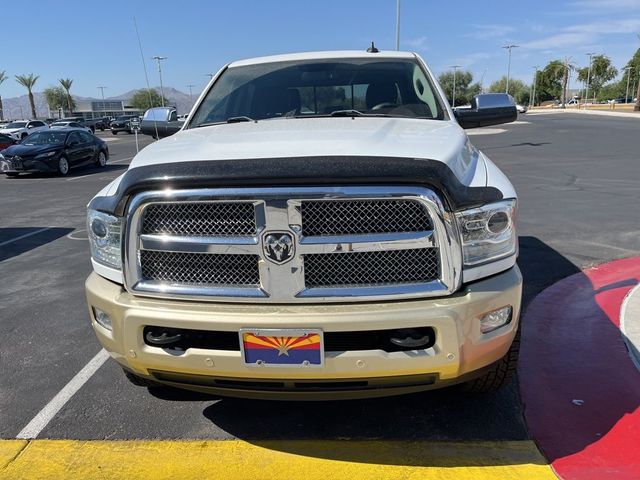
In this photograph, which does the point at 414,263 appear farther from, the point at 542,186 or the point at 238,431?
the point at 542,186

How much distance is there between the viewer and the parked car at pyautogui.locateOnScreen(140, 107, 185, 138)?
446 centimetres

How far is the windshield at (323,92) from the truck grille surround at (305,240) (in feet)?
5.28

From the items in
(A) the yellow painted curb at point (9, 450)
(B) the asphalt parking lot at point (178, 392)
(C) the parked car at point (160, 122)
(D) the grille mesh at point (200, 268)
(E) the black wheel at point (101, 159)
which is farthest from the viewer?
(E) the black wheel at point (101, 159)

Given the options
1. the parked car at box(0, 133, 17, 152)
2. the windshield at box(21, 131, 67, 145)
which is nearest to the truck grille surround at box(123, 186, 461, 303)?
the windshield at box(21, 131, 67, 145)

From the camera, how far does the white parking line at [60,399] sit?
9.76 feet

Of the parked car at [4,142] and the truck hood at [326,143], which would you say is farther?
the parked car at [4,142]

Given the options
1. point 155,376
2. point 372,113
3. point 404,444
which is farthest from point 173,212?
point 372,113

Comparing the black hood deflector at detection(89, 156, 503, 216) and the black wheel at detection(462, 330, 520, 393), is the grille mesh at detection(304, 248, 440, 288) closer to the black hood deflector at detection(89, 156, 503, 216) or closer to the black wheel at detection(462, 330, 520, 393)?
the black hood deflector at detection(89, 156, 503, 216)

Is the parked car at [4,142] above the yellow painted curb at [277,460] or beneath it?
above

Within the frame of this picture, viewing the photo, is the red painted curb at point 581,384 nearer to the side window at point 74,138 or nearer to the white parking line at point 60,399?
the white parking line at point 60,399

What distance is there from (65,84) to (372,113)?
96.6 m

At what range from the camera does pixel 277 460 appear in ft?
8.73

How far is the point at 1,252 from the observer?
710 centimetres

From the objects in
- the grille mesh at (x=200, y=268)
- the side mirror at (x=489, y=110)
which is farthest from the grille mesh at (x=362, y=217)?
the side mirror at (x=489, y=110)
